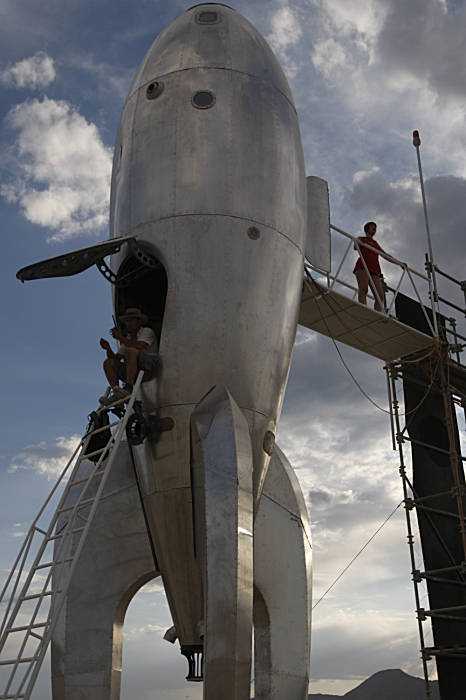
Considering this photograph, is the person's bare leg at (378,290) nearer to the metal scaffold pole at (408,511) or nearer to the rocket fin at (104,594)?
the metal scaffold pole at (408,511)

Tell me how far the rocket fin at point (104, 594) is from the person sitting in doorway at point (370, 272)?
7.12m

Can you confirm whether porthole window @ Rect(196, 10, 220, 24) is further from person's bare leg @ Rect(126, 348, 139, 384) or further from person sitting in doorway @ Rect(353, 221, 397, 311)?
person sitting in doorway @ Rect(353, 221, 397, 311)

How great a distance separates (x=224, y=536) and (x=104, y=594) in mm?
2929

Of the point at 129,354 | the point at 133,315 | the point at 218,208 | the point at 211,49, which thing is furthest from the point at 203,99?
the point at 129,354

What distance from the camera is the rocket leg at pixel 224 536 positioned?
753 cm

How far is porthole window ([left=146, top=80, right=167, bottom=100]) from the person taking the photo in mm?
10219

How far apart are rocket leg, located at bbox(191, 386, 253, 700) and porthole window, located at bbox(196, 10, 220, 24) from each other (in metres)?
5.23

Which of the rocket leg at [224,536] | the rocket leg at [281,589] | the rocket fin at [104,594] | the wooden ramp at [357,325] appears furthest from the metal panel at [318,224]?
the rocket leg at [224,536]

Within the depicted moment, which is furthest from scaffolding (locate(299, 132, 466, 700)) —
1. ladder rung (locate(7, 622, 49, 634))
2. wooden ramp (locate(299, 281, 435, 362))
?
ladder rung (locate(7, 622, 49, 634))

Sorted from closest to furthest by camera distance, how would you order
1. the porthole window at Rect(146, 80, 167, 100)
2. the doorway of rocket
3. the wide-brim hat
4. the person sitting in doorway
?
the wide-brim hat → the doorway of rocket → the porthole window at Rect(146, 80, 167, 100) → the person sitting in doorway

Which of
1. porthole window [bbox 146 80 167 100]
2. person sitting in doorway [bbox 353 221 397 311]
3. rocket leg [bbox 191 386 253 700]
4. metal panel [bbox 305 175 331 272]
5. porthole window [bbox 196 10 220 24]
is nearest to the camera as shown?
rocket leg [bbox 191 386 253 700]

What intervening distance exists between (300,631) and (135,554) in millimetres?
2321

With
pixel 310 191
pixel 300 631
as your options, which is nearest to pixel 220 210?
pixel 310 191

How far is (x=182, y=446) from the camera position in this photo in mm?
8992
